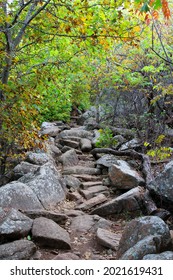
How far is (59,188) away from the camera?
7188 mm

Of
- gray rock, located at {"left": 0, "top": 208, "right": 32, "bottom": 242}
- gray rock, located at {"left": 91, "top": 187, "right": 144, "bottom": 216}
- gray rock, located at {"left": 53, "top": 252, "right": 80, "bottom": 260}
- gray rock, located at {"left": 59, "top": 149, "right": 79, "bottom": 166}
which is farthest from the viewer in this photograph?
gray rock, located at {"left": 59, "top": 149, "right": 79, "bottom": 166}

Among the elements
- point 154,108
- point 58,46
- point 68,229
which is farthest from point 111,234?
point 154,108

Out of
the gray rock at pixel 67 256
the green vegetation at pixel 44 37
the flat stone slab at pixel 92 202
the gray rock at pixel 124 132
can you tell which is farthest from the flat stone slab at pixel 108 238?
the gray rock at pixel 124 132

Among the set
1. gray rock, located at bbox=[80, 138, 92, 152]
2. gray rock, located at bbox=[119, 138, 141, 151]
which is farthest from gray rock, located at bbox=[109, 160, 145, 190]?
gray rock, located at bbox=[80, 138, 92, 152]

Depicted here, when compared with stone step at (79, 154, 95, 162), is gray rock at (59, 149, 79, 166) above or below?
above

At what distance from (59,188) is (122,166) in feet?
6.11

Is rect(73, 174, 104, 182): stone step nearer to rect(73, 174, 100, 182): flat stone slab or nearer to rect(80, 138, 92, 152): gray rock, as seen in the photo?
rect(73, 174, 100, 182): flat stone slab

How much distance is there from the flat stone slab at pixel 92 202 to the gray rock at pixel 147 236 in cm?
249

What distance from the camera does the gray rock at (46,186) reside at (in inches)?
263

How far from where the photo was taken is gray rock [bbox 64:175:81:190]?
802 centimetres

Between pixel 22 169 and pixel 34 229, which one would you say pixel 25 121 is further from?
pixel 22 169

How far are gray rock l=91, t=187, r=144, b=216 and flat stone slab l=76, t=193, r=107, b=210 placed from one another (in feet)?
1.05

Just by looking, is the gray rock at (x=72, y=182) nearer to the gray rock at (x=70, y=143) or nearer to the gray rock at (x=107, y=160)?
the gray rock at (x=107, y=160)

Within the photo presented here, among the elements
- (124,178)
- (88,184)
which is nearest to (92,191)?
(88,184)
